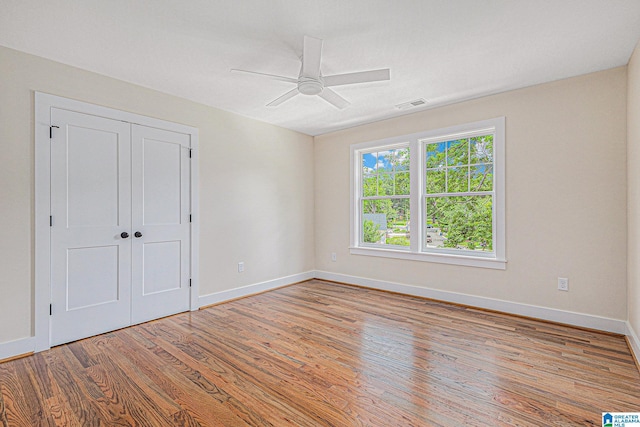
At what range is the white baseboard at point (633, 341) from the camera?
2.43 meters

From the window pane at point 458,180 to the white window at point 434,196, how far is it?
0.5 inches

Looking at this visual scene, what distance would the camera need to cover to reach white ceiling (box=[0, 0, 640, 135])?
2100mm

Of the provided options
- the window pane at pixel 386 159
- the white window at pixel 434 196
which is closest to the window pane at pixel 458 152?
the white window at pixel 434 196

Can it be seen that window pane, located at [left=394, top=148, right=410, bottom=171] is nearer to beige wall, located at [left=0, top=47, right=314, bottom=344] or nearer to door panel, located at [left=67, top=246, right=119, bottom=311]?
beige wall, located at [left=0, top=47, right=314, bottom=344]

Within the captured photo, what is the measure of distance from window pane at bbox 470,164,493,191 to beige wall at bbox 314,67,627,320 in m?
0.22

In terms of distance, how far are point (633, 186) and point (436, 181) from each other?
1.92m

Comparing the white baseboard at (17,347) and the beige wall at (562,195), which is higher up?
the beige wall at (562,195)

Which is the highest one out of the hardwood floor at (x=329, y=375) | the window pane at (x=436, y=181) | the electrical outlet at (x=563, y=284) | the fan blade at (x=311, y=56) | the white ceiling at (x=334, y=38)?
the white ceiling at (x=334, y=38)

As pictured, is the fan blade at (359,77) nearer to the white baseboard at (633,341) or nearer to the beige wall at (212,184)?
the beige wall at (212,184)

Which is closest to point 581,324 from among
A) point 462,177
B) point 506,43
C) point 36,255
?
point 462,177

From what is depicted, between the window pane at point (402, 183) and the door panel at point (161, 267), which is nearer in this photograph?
the door panel at point (161, 267)

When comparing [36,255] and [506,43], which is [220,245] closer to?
[36,255]

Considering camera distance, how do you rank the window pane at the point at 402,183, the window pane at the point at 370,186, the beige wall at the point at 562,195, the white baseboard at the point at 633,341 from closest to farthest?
1. the white baseboard at the point at 633,341
2. the beige wall at the point at 562,195
3. the window pane at the point at 402,183
4. the window pane at the point at 370,186

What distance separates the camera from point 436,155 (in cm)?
421
